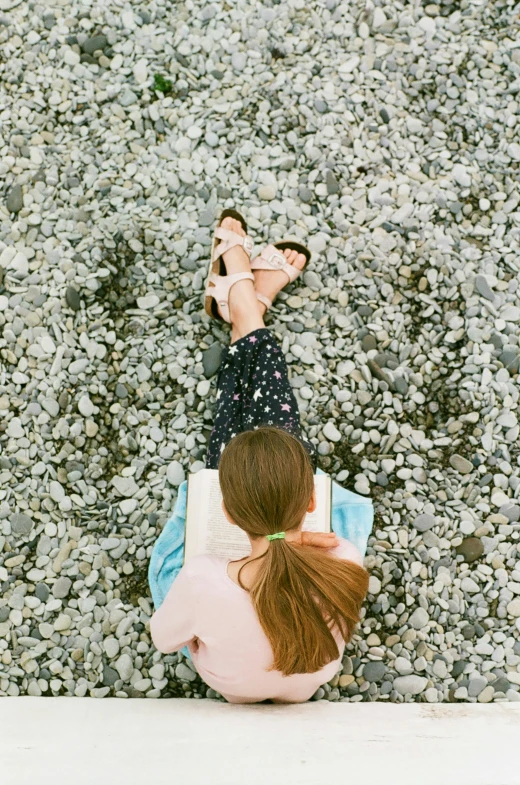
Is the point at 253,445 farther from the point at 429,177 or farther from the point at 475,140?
the point at 475,140

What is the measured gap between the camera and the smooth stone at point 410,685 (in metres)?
2.22

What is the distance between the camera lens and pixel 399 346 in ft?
8.42

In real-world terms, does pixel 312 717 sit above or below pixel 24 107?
below

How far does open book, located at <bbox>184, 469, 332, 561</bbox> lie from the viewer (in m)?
2.06

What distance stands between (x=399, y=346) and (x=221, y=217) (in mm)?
874

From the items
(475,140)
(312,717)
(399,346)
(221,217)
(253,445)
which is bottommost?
(312,717)

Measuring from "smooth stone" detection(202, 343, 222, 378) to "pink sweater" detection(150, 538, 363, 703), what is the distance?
2.97 ft

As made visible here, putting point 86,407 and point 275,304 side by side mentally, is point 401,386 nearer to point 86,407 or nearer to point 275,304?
point 275,304

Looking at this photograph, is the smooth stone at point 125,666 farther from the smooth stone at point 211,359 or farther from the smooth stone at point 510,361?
the smooth stone at point 510,361

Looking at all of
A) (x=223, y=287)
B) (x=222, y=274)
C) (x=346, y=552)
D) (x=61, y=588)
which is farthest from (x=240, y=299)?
(x=61, y=588)

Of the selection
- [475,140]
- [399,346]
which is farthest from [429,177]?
[399,346]

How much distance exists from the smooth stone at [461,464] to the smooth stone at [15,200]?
78.0 inches

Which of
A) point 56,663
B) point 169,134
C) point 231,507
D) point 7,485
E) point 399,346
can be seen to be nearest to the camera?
point 231,507

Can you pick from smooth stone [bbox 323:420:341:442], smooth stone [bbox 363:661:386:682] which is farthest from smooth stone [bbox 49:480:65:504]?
smooth stone [bbox 363:661:386:682]
